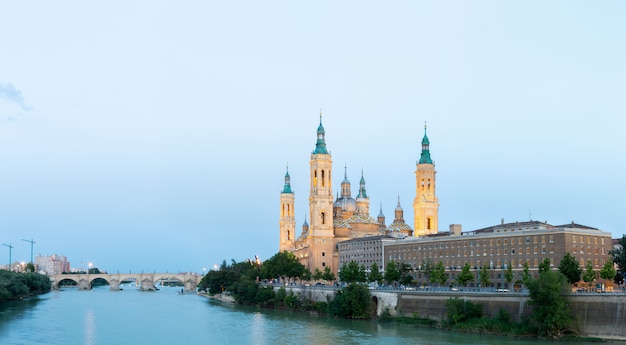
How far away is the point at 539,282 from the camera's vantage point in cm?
6488

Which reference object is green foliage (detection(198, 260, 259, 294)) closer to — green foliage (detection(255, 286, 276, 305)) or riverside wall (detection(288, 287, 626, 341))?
green foliage (detection(255, 286, 276, 305))

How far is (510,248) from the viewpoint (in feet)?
303

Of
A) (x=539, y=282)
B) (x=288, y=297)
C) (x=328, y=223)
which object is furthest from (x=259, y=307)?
(x=539, y=282)

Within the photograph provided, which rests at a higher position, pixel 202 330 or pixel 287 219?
pixel 287 219

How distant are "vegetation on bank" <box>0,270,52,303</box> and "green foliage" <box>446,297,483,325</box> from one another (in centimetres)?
7076

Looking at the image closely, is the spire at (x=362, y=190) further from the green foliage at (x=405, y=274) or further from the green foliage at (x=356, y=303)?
the green foliage at (x=356, y=303)

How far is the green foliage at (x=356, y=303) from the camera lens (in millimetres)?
90062

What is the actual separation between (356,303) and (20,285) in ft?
237

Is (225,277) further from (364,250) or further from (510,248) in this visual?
(510,248)

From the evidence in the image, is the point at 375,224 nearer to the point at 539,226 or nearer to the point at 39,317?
the point at 539,226

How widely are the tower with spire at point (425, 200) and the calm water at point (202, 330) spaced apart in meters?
47.8

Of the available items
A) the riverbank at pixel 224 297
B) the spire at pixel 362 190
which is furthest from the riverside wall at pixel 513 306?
the spire at pixel 362 190

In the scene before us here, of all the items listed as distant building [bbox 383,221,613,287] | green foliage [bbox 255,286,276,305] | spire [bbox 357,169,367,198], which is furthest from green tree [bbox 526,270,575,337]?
spire [bbox 357,169,367,198]

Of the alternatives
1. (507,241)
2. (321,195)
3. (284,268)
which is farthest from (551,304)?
(321,195)
